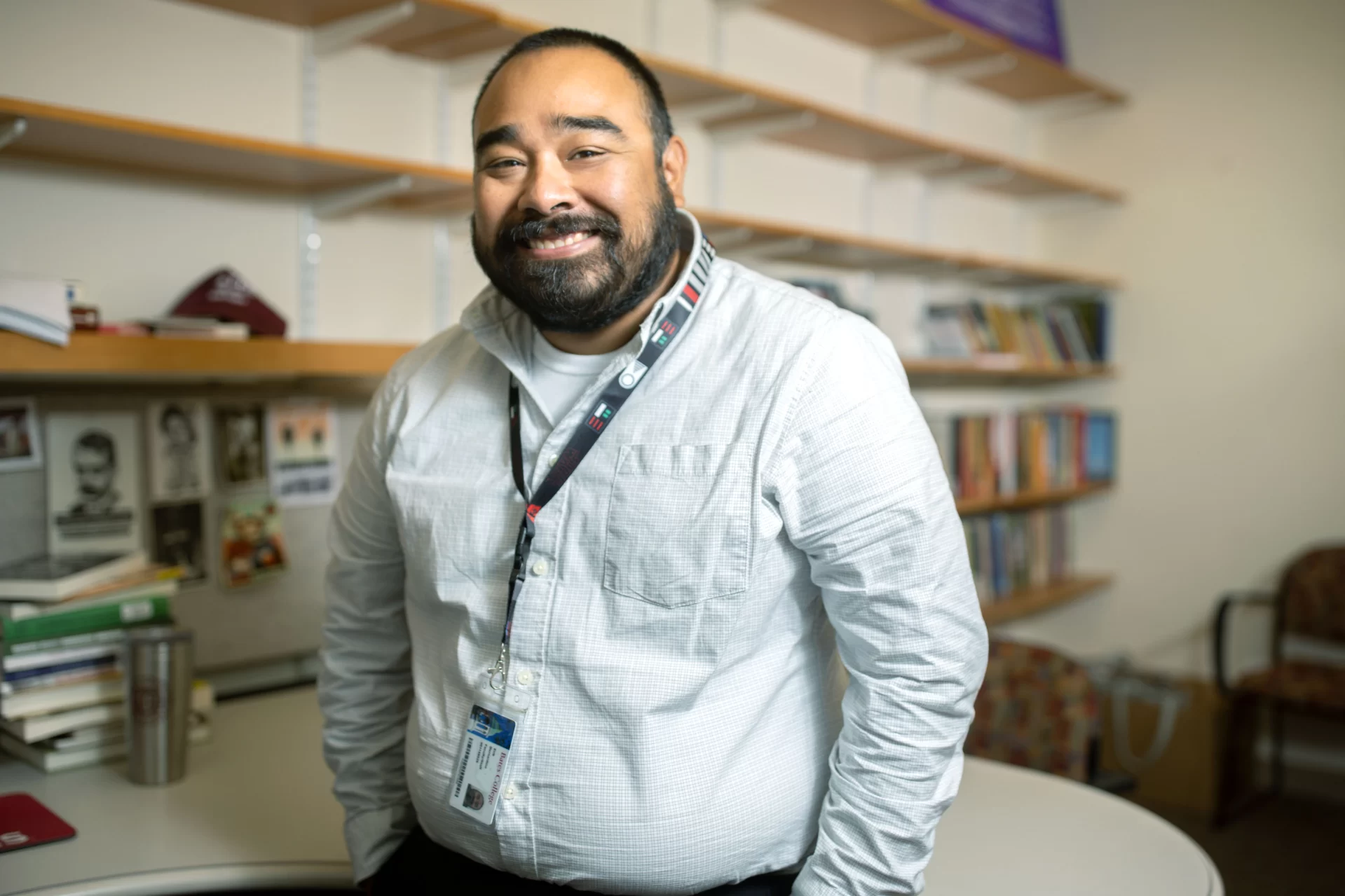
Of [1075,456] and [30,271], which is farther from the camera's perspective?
[1075,456]

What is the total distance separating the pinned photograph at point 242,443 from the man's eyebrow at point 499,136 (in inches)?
47.1

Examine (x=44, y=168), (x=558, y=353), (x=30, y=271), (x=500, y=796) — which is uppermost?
(x=44, y=168)

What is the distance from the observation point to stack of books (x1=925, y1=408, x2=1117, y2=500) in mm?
3750

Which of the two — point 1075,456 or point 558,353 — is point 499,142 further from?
point 1075,456

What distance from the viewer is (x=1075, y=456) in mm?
4348

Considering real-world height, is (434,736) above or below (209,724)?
above

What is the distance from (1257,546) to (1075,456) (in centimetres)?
73

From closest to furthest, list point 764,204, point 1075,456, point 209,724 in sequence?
1. point 209,724
2. point 764,204
3. point 1075,456

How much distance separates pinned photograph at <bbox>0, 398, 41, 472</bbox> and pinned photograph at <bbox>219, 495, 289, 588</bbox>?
0.37 metres

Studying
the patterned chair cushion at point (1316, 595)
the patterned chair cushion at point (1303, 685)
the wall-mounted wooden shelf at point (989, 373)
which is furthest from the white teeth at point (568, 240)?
the patterned chair cushion at point (1316, 595)

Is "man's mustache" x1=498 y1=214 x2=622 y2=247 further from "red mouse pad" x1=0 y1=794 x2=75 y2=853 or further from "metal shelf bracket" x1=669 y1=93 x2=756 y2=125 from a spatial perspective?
"metal shelf bracket" x1=669 y1=93 x2=756 y2=125

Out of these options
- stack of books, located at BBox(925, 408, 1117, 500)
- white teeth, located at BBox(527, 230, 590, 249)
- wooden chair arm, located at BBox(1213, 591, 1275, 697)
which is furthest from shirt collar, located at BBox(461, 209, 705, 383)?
wooden chair arm, located at BBox(1213, 591, 1275, 697)

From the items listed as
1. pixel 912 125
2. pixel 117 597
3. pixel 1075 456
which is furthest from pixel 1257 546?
pixel 117 597

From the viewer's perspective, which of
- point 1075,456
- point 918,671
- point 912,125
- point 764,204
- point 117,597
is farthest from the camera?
point 1075,456
